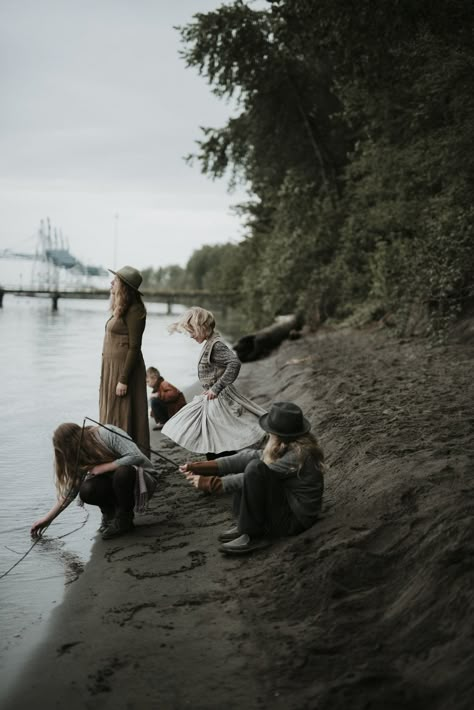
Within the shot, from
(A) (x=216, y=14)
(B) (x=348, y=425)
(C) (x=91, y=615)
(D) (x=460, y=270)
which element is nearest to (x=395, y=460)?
(B) (x=348, y=425)

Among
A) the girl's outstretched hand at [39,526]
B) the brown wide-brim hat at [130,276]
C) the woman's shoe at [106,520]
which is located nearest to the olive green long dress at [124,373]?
the brown wide-brim hat at [130,276]

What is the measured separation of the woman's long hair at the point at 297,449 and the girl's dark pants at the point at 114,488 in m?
1.32

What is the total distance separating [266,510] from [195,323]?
2.18m

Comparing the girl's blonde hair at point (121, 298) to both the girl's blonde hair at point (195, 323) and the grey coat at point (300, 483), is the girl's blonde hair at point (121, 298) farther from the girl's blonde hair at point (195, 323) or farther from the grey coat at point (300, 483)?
the grey coat at point (300, 483)

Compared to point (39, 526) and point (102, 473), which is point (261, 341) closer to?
point (102, 473)

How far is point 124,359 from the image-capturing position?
705cm

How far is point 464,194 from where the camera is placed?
43.9 feet

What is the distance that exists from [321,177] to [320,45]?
46.4 feet

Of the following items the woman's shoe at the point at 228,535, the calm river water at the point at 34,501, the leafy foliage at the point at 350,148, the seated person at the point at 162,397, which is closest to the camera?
the calm river water at the point at 34,501

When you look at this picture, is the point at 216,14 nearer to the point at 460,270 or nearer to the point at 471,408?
the point at 460,270

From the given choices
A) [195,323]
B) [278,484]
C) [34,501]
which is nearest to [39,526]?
[34,501]

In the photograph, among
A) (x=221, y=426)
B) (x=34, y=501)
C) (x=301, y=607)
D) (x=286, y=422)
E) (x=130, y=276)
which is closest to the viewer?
(x=301, y=607)

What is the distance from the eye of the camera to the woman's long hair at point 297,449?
5180 mm

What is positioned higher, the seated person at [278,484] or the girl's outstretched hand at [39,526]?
the seated person at [278,484]
